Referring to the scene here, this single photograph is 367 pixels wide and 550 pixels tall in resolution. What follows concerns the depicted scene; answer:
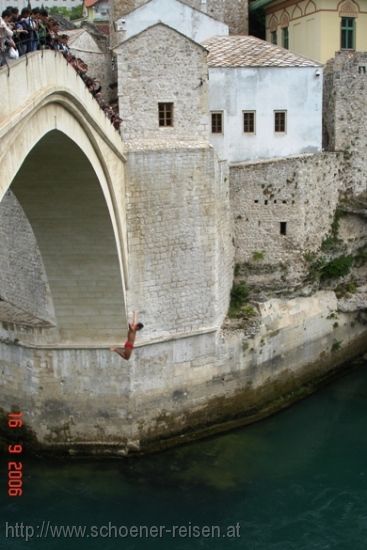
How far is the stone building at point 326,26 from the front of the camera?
65.4 ft

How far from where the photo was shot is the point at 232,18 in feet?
73.6

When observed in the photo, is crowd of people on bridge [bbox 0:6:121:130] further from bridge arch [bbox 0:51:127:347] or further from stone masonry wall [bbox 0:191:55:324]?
stone masonry wall [bbox 0:191:55:324]

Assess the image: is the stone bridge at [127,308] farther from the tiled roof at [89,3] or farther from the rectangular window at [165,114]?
the tiled roof at [89,3]

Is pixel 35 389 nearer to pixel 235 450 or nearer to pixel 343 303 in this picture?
pixel 235 450

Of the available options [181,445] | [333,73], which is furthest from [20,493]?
[333,73]

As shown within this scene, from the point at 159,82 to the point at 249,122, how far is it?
12.0 ft

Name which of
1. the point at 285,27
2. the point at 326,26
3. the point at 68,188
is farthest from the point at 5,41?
the point at 285,27

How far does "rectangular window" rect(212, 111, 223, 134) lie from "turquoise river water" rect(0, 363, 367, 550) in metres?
6.49

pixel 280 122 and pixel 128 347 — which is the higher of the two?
pixel 280 122

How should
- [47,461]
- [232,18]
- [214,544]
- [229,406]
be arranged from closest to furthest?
1. [214,544]
2. [47,461]
3. [229,406]
4. [232,18]

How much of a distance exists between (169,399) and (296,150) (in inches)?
266

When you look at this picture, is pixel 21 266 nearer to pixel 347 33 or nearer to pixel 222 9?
pixel 347 33

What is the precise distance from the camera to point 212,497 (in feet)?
44.4

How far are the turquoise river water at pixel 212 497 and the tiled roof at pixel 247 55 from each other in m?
7.95
